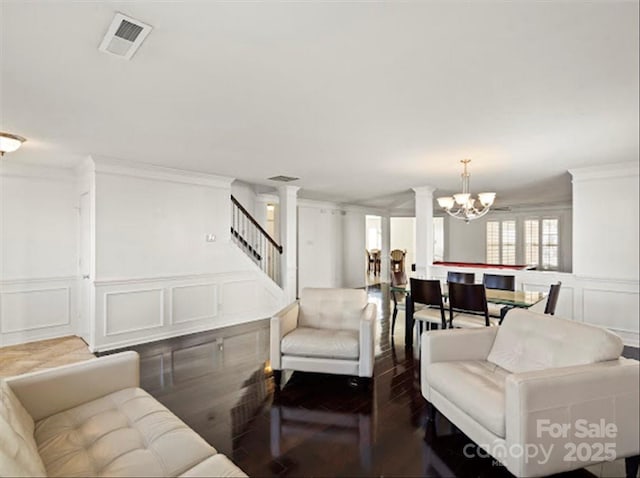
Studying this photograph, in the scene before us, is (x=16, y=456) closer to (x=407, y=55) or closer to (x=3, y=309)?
(x=407, y=55)

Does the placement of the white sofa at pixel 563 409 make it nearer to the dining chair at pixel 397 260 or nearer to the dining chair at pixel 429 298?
the dining chair at pixel 429 298

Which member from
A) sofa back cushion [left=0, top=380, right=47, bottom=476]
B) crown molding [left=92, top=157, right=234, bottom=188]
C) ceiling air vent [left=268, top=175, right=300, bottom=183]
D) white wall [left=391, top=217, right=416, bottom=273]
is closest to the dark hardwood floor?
sofa back cushion [left=0, top=380, right=47, bottom=476]

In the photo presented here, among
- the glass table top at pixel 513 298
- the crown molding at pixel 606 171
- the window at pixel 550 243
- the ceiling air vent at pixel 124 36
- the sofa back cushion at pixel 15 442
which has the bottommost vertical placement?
the sofa back cushion at pixel 15 442

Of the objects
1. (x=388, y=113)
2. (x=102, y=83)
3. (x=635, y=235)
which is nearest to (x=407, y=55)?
(x=388, y=113)

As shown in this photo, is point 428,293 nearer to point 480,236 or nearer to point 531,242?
point 531,242

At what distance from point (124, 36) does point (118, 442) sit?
1.86 metres

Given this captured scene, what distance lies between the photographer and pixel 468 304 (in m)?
3.29

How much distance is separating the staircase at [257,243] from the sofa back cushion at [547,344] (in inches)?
163

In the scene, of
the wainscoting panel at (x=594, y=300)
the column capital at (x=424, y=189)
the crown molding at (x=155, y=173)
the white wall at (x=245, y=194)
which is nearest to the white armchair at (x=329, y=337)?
the wainscoting panel at (x=594, y=300)

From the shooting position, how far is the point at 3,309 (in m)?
4.01

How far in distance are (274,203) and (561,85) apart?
17.8 ft

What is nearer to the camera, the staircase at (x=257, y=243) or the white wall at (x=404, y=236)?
the staircase at (x=257, y=243)

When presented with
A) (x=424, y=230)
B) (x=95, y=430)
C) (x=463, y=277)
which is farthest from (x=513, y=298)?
(x=95, y=430)

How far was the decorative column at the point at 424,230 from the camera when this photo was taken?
5707 mm
